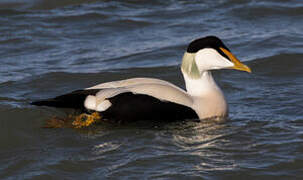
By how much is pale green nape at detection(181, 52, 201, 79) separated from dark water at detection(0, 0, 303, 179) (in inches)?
19.7

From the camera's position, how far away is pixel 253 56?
894cm

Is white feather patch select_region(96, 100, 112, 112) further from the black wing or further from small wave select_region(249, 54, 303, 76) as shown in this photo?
small wave select_region(249, 54, 303, 76)

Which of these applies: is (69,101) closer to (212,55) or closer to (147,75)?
(212,55)

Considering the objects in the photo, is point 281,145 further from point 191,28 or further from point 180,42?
point 191,28

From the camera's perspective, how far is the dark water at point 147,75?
5.34 metres

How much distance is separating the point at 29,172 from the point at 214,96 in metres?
2.00

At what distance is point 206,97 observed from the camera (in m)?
6.34

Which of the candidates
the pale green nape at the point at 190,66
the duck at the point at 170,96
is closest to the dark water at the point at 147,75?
the duck at the point at 170,96

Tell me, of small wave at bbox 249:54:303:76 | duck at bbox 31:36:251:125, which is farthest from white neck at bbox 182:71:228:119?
small wave at bbox 249:54:303:76

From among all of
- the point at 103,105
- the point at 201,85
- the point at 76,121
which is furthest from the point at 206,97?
the point at 76,121

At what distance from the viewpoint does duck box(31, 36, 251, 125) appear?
20.0 ft

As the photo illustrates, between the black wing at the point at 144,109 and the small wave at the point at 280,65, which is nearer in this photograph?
the black wing at the point at 144,109

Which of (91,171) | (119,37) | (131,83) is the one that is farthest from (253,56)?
(91,171)

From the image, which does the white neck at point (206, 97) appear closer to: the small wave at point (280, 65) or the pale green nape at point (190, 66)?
the pale green nape at point (190, 66)
